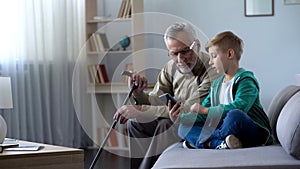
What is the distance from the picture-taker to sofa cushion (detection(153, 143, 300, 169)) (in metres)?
2.10

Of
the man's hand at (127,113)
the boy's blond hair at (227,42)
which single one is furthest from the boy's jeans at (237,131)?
the man's hand at (127,113)

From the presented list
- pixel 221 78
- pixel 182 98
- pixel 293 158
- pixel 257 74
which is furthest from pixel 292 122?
pixel 257 74

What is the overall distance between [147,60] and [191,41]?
77.1 inches

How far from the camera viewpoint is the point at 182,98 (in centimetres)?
318

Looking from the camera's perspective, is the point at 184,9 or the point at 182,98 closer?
the point at 182,98

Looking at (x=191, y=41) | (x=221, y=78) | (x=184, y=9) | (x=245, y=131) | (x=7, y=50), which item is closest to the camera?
(x=245, y=131)

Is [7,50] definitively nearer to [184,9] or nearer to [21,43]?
[21,43]

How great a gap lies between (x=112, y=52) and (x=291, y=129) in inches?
114

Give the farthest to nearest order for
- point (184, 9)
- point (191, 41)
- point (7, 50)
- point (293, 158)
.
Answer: point (184, 9) < point (7, 50) < point (191, 41) < point (293, 158)

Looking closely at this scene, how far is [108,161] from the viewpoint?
443 centimetres

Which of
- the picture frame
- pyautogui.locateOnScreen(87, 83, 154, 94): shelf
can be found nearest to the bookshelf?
pyautogui.locateOnScreen(87, 83, 154, 94): shelf

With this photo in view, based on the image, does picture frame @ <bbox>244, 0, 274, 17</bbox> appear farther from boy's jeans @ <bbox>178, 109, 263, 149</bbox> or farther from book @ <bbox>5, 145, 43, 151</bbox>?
book @ <bbox>5, 145, 43, 151</bbox>

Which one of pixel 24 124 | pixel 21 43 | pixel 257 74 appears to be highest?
pixel 21 43

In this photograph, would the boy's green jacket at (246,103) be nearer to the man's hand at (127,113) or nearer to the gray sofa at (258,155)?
the gray sofa at (258,155)
